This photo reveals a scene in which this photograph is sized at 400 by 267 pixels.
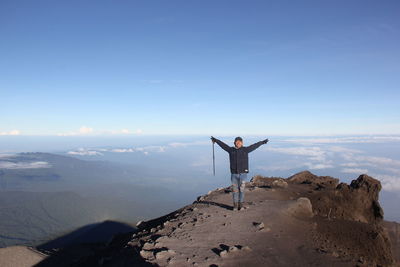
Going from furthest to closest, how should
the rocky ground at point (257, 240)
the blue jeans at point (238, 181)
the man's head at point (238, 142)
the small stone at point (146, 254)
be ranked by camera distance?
the blue jeans at point (238, 181) < the man's head at point (238, 142) < the small stone at point (146, 254) < the rocky ground at point (257, 240)

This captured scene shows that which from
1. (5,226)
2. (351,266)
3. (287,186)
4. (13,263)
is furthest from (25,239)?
(351,266)

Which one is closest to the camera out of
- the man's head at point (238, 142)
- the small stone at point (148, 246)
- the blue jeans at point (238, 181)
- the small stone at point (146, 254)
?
the small stone at point (146, 254)

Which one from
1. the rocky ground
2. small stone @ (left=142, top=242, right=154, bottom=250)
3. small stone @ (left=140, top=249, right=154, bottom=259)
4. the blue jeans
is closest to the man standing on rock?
the blue jeans

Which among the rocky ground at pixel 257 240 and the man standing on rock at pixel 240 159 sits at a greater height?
the man standing on rock at pixel 240 159

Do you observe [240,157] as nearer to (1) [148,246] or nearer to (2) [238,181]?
(2) [238,181]

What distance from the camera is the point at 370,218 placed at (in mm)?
19453

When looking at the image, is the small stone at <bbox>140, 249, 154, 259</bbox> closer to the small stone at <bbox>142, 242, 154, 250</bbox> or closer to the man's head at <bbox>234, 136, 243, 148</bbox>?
the small stone at <bbox>142, 242, 154, 250</bbox>

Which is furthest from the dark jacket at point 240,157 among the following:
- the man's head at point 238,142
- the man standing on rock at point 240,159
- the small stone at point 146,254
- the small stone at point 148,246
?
the small stone at point 146,254

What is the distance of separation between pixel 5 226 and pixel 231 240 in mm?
173143

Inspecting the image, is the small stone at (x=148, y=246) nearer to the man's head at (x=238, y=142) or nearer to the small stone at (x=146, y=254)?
the small stone at (x=146, y=254)

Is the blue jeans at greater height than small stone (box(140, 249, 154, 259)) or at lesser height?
greater

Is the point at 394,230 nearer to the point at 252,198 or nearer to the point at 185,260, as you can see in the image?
the point at 252,198

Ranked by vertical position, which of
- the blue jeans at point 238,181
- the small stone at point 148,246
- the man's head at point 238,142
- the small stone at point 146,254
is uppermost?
the man's head at point 238,142

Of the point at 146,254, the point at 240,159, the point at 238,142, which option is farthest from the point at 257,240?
the point at 238,142
